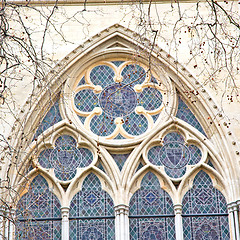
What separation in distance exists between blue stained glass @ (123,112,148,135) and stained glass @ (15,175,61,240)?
5.97 ft

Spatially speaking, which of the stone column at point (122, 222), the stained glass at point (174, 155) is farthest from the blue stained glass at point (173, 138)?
the stone column at point (122, 222)

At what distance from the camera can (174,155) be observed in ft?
43.7

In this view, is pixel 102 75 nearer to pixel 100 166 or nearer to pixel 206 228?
pixel 100 166

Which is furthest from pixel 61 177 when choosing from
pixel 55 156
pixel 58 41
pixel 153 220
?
pixel 58 41

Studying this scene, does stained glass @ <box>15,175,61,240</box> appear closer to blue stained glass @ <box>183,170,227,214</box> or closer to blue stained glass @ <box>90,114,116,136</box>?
blue stained glass @ <box>90,114,116,136</box>

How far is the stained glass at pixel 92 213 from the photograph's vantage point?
1267 centimetres

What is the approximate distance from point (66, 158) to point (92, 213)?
1124 millimetres

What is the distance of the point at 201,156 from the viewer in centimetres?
1329

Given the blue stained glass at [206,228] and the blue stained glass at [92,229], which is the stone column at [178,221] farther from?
the blue stained glass at [92,229]

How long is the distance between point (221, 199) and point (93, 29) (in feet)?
13.2

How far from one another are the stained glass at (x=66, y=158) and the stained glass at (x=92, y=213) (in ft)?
1.00

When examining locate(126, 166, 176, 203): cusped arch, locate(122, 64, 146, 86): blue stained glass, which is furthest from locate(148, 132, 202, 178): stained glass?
locate(122, 64, 146, 86): blue stained glass

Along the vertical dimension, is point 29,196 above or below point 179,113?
below

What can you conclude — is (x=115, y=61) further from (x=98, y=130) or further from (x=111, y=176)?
(x=111, y=176)
